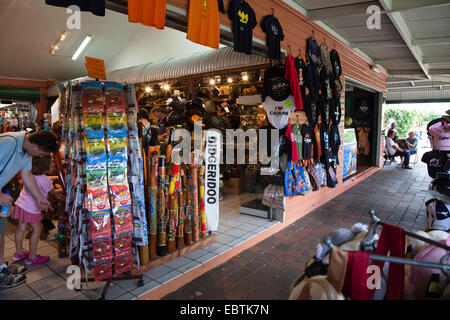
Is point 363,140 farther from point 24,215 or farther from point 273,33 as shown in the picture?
point 24,215

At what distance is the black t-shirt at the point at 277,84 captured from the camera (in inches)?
181

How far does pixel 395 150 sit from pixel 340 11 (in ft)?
29.3

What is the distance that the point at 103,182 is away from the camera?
2875 mm

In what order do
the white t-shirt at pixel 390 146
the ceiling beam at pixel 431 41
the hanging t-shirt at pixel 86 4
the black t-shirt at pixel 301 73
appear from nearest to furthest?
the hanging t-shirt at pixel 86 4
the black t-shirt at pixel 301 73
the ceiling beam at pixel 431 41
the white t-shirt at pixel 390 146

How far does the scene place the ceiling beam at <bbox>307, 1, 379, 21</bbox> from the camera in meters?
4.68

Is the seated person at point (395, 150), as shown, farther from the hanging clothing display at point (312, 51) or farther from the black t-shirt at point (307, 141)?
the black t-shirt at point (307, 141)

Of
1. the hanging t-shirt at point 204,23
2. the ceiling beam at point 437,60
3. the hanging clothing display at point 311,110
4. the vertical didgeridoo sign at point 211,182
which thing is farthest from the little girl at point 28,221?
the ceiling beam at point 437,60

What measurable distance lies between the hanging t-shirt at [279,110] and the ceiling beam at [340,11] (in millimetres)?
1657

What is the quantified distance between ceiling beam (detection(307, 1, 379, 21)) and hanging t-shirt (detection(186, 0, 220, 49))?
256 cm

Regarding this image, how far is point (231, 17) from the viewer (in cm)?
Answer: 359

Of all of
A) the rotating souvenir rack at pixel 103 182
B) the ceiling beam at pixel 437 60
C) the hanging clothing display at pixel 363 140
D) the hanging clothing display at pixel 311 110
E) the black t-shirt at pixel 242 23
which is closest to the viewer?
the rotating souvenir rack at pixel 103 182

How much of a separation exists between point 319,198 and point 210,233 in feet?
9.89

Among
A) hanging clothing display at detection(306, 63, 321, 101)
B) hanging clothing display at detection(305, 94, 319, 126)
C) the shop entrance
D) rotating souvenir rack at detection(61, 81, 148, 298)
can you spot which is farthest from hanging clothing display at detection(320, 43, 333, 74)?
the shop entrance
